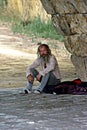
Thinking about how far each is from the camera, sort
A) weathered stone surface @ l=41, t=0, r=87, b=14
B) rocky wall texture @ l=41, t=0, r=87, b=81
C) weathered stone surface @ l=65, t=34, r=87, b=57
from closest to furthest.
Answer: weathered stone surface @ l=41, t=0, r=87, b=14 → rocky wall texture @ l=41, t=0, r=87, b=81 → weathered stone surface @ l=65, t=34, r=87, b=57

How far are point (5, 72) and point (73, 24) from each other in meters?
6.32

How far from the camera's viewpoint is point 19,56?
20859 mm

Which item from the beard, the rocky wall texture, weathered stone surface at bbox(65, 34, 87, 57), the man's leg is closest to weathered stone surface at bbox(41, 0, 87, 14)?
the rocky wall texture

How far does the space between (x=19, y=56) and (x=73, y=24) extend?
1042 cm

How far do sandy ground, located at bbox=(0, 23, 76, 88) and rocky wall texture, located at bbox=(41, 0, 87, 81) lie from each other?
237 centimetres

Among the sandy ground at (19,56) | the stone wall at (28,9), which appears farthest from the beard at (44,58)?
the stone wall at (28,9)

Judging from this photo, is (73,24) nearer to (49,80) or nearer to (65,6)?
(65,6)

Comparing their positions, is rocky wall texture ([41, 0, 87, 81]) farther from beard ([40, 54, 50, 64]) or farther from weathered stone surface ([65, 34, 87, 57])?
beard ([40, 54, 50, 64])

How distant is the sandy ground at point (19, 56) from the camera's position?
14914 mm

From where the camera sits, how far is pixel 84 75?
1114cm

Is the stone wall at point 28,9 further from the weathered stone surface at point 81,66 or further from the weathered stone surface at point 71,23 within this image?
the weathered stone surface at point 71,23

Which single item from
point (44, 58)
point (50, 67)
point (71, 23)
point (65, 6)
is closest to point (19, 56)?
point (71, 23)

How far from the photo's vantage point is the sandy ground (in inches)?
587

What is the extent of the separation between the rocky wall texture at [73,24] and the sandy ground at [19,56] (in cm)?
237
